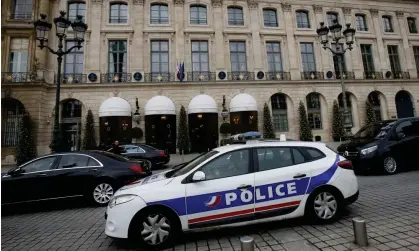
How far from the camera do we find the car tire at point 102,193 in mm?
6410

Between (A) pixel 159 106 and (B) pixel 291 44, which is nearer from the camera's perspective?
(A) pixel 159 106

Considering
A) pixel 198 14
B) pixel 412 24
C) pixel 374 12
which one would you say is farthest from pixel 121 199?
pixel 412 24

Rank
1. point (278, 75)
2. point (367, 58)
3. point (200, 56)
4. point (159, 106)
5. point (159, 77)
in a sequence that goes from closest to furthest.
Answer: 1. point (159, 106)
2. point (159, 77)
3. point (200, 56)
4. point (278, 75)
5. point (367, 58)

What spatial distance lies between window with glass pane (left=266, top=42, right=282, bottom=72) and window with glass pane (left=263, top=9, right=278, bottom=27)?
2.03m

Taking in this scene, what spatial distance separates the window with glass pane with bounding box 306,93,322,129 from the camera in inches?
855

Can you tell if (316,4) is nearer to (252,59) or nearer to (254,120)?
(252,59)

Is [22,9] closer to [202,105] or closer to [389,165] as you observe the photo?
[202,105]

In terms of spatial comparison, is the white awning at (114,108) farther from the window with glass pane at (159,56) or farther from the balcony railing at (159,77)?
the window with glass pane at (159,56)

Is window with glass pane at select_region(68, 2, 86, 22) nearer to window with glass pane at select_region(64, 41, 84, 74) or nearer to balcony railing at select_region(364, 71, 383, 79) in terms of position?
window with glass pane at select_region(64, 41, 84, 74)

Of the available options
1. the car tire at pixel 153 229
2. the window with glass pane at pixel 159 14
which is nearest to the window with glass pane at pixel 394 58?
the window with glass pane at pixel 159 14

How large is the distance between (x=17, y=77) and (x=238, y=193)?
2154cm

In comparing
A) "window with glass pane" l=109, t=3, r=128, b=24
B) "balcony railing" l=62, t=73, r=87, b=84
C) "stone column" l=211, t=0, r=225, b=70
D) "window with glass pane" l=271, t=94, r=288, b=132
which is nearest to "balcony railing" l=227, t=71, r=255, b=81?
"stone column" l=211, t=0, r=225, b=70

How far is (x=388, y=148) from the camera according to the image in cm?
816

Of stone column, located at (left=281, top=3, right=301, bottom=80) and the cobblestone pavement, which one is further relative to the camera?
stone column, located at (left=281, top=3, right=301, bottom=80)
